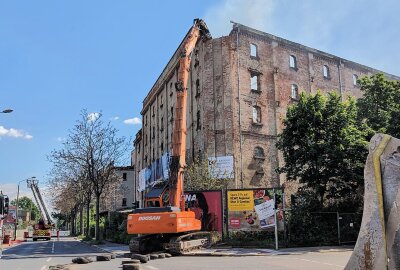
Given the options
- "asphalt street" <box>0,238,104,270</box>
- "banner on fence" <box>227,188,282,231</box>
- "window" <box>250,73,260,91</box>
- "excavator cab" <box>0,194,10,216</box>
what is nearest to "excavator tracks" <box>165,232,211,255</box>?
"banner on fence" <box>227,188,282,231</box>

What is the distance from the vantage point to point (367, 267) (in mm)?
4641

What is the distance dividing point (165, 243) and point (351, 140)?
11.8 m

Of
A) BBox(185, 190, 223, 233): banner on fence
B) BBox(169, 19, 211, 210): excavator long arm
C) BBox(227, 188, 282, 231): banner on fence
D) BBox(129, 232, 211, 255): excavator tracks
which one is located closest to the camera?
BBox(129, 232, 211, 255): excavator tracks

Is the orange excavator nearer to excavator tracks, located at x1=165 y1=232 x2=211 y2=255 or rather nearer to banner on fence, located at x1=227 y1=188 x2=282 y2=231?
excavator tracks, located at x1=165 y1=232 x2=211 y2=255

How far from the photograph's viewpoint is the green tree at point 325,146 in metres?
24.6

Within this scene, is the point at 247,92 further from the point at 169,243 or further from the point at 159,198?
the point at 169,243

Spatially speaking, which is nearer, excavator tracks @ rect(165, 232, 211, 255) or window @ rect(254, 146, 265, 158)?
Result: excavator tracks @ rect(165, 232, 211, 255)

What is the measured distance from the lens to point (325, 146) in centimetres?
2456

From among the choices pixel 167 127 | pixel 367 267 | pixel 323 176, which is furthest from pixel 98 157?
pixel 367 267

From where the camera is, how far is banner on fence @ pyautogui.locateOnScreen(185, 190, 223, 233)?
81.7 feet

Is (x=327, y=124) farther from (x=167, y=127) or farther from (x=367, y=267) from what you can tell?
(x=167, y=127)

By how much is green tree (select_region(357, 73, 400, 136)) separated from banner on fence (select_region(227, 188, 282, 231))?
27.7 ft

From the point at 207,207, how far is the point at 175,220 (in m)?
6.65

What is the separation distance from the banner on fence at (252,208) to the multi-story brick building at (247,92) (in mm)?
10700
